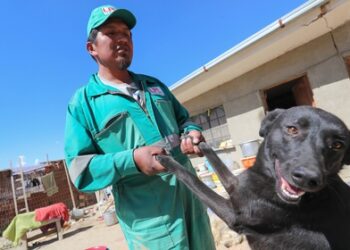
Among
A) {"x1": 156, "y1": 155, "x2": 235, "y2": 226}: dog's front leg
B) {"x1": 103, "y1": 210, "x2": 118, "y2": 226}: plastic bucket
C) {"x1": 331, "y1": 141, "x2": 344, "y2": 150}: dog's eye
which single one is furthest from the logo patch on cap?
{"x1": 103, "y1": 210, "x2": 118, "y2": 226}: plastic bucket

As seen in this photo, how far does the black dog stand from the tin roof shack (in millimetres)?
3505

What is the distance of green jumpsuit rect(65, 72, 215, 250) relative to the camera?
64.8 inches

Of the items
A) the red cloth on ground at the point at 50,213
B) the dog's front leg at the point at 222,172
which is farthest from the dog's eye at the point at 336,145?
the red cloth on ground at the point at 50,213

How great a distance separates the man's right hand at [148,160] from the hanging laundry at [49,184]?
13.4 m

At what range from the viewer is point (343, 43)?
19.6 feet

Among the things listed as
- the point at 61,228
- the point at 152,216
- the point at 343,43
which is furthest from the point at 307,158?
the point at 61,228

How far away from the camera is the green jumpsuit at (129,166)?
165cm

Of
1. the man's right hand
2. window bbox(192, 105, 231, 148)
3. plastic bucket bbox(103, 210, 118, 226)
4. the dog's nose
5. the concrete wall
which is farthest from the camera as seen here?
plastic bucket bbox(103, 210, 118, 226)

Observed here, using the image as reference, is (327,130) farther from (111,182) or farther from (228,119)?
(228,119)

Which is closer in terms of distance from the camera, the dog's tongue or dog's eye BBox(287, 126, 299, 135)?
the dog's tongue

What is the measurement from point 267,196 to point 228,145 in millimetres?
6721

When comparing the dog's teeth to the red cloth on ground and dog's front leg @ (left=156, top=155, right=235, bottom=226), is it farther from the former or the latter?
the red cloth on ground

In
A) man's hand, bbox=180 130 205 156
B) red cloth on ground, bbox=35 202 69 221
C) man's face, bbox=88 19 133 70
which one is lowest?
red cloth on ground, bbox=35 202 69 221


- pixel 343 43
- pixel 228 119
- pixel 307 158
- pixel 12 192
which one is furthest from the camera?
pixel 12 192
